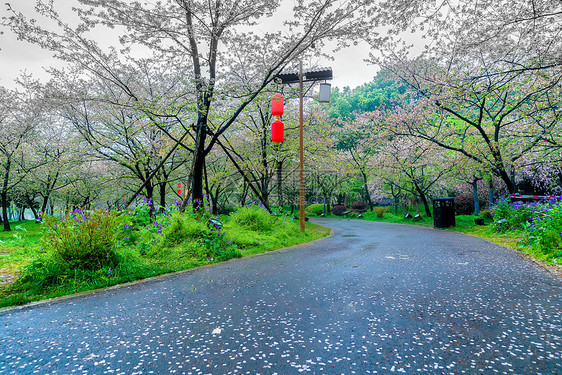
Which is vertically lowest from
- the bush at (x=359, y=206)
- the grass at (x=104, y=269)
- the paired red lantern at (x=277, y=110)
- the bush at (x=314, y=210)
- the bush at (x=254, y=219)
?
the bush at (x=314, y=210)

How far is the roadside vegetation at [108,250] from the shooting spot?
3762 mm

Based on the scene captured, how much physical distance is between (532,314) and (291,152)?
1167 centimetres

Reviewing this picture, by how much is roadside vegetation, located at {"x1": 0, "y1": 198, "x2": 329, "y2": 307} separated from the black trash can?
11086 millimetres

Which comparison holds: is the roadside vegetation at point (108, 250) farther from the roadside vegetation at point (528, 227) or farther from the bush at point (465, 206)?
the bush at point (465, 206)

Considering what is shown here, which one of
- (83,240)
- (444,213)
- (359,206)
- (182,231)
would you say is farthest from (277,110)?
(359,206)

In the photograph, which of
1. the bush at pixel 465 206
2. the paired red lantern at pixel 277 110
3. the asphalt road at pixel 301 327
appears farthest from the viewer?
the bush at pixel 465 206

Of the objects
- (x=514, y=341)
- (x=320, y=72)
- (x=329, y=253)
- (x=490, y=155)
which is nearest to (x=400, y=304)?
(x=514, y=341)

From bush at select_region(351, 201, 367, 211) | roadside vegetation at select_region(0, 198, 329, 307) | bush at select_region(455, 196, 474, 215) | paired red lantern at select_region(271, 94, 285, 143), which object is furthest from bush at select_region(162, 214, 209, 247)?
bush at select_region(351, 201, 367, 211)

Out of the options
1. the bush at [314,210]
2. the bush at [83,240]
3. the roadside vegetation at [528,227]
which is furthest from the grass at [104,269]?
the bush at [314,210]

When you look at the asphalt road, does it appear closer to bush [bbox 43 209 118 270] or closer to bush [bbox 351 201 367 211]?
bush [bbox 43 209 118 270]

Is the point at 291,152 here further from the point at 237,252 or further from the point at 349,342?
the point at 349,342

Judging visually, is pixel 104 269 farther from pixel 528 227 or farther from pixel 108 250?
pixel 528 227

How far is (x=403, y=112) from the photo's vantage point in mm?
14656

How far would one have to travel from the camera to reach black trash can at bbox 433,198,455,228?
563 inches
